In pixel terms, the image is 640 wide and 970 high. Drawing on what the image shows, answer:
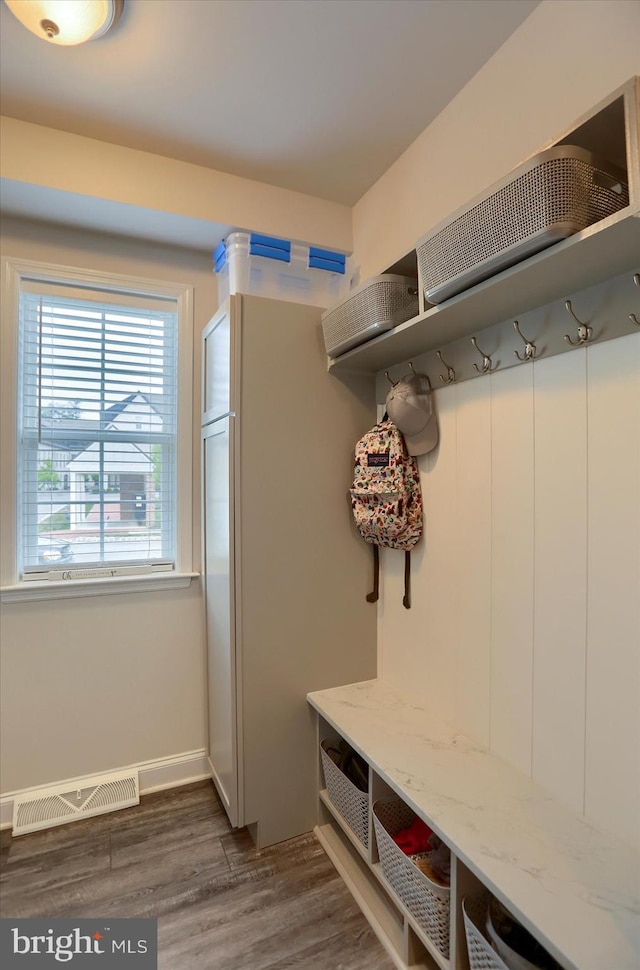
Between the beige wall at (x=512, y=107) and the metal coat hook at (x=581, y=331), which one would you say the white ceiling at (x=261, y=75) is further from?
the metal coat hook at (x=581, y=331)

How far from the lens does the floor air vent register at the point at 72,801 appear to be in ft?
6.45

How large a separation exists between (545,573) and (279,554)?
37.1 inches

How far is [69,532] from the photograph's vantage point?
2.13 meters

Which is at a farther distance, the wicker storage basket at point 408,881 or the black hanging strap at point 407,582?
the black hanging strap at point 407,582

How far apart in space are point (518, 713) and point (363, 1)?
206 centimetres

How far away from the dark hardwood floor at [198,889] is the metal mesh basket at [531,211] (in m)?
1.95

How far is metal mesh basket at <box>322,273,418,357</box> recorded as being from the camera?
1556mm

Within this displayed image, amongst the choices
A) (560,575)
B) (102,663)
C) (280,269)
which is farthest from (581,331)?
(102,663)

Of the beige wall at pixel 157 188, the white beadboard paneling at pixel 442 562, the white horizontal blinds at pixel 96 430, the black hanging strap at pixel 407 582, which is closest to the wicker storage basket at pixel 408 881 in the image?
the white beadboard paneling at pixel 442 562

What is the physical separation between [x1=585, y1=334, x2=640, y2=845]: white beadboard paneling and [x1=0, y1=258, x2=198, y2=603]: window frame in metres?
1.70

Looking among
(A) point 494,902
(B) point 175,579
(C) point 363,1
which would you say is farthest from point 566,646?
(C) point 363,1

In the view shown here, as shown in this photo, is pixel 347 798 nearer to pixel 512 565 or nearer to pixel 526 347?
pixel 512 565

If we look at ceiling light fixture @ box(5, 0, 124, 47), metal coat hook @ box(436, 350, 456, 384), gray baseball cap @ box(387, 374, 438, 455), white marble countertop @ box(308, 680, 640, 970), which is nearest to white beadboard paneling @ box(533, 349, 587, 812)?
white marble countertop @ box(308, 680, 640, 970)

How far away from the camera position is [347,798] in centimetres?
173
